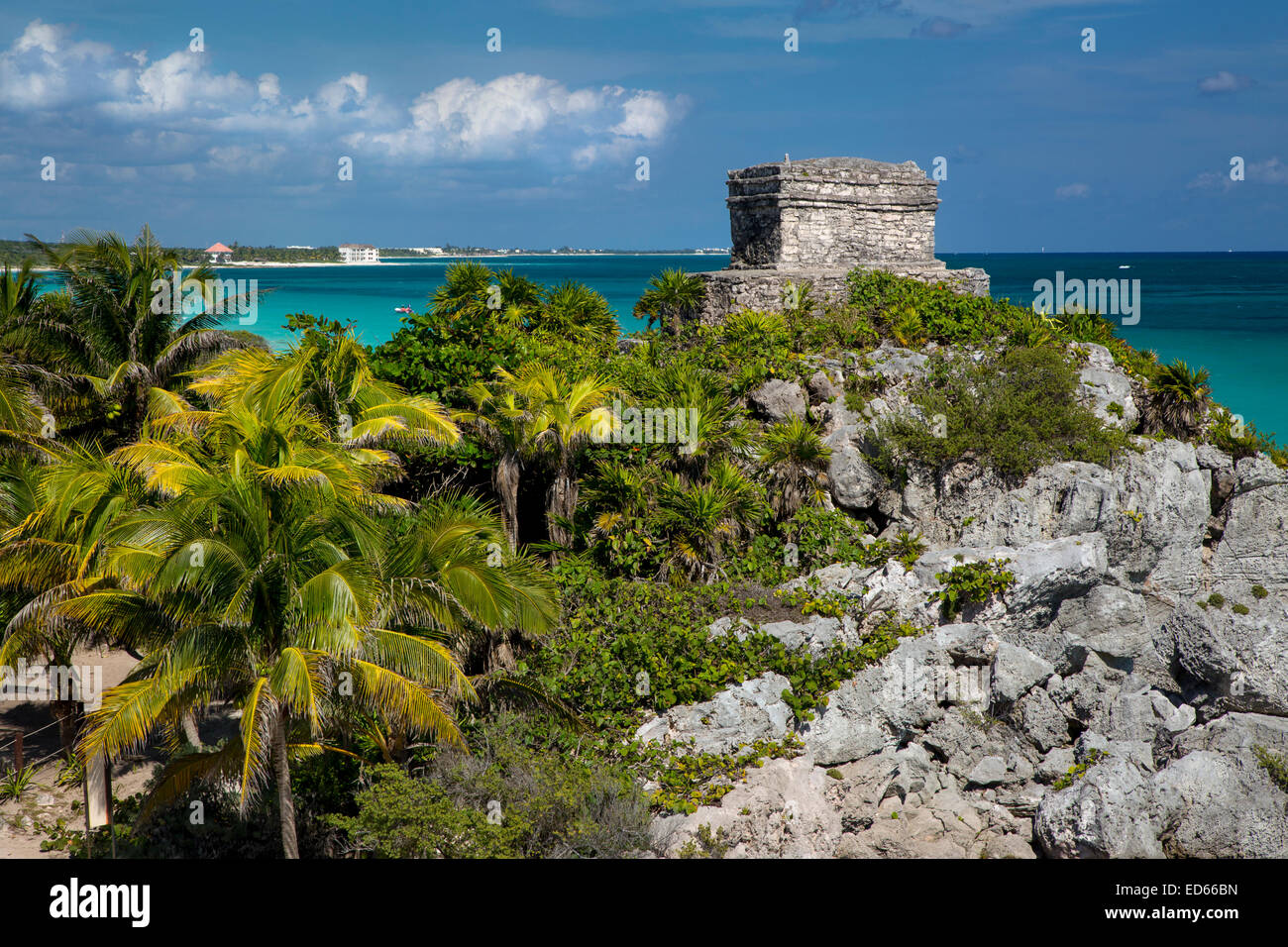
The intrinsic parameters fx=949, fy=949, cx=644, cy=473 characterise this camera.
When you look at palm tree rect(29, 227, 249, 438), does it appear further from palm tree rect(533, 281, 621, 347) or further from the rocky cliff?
the rocky cliff

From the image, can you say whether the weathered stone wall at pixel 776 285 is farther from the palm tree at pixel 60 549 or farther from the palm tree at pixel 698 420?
the palm tree at pixel 60 549

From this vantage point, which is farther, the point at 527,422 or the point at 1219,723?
the point at 527,422

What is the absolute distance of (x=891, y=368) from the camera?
15.7 m

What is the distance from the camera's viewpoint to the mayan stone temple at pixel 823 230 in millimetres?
18031

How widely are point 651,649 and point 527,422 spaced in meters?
3.51

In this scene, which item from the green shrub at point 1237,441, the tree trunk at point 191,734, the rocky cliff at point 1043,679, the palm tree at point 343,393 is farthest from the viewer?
the green shrub at point 1237,441

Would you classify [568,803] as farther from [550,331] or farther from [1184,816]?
[550,331]

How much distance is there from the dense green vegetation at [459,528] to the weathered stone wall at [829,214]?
1485mm

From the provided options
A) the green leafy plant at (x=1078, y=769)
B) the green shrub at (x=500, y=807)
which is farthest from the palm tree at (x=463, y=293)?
the green leafy plant at (x=1078, y=769)

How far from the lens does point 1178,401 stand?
15.2 m

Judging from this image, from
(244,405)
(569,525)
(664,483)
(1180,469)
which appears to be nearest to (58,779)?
(244,405)

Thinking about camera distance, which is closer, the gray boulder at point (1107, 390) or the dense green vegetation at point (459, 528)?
the dense green vegetation at point (459, 528)

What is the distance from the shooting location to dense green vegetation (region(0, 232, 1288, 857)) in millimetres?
7312
